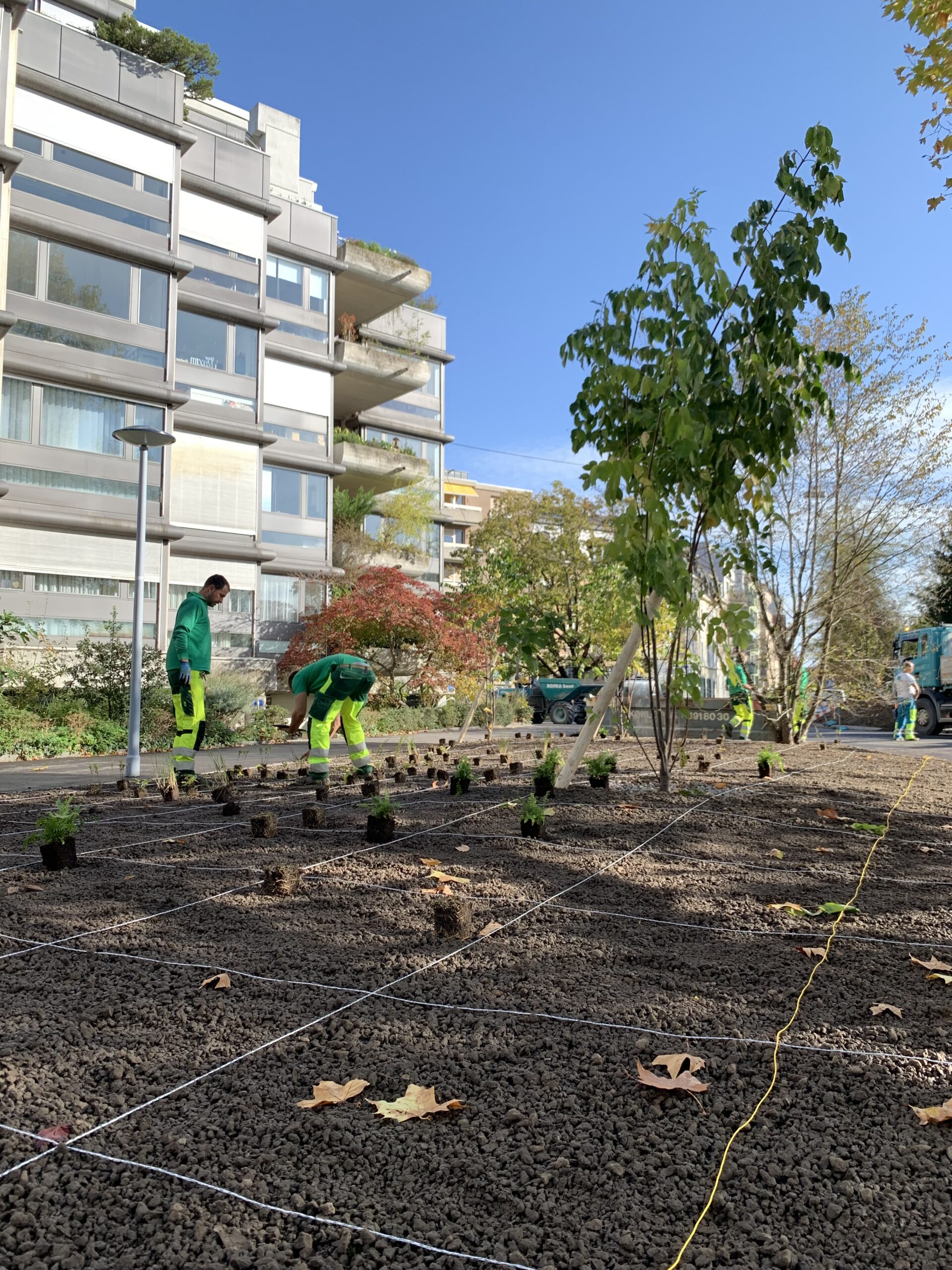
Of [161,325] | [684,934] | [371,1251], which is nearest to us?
[371,1251]

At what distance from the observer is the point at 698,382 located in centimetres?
487

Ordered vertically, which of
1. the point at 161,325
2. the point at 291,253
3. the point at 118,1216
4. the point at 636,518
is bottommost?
the point at 118,1216

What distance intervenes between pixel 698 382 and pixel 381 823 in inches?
116

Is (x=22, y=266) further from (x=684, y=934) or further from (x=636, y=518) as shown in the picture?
(x=684, y=934)

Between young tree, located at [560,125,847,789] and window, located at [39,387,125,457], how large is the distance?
14.0 metres

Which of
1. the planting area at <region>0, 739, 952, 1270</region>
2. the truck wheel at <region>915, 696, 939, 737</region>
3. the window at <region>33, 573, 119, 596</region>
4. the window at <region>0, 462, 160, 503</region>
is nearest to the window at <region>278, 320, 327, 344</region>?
the window at <region>0, 462, 160, 503</region>

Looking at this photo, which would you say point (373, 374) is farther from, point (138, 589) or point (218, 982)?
point (218, 982)

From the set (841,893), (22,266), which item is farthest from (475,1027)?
(22,266)

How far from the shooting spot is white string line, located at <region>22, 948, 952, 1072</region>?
7.44 feet

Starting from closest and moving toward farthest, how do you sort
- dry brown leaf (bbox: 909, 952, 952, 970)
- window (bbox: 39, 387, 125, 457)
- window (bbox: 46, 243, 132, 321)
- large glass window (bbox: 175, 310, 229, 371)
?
dry brown leaf (bbox: 909, 952, 952, 970), window (bbox: 39, 387, 125, 457), window (bbox: 46, 243, 132, 321), large glass window (bbox: 175, 310, 229, 371)

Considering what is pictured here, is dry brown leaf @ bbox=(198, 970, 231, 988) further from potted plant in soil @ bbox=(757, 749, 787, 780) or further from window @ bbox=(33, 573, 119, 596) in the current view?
window @ bbox=(33, 573, 119, 596)

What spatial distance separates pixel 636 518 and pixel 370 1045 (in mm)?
3455

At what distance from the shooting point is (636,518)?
506 cm

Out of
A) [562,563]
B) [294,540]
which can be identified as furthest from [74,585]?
[562,563]
